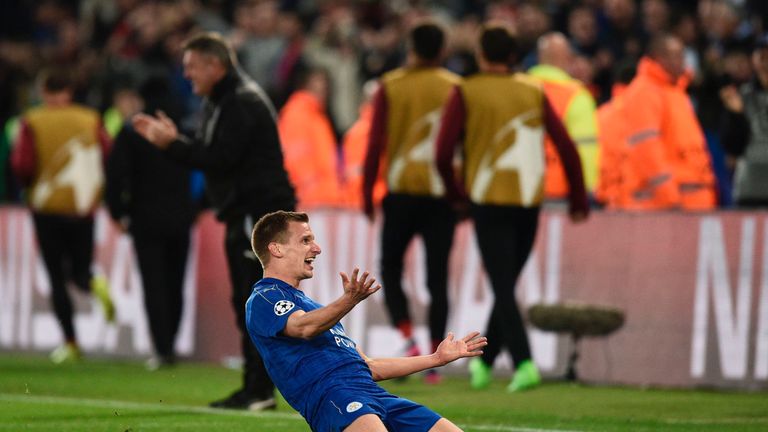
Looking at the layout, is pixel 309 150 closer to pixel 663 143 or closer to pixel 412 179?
pixel 663 143

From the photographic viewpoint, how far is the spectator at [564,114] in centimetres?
1406

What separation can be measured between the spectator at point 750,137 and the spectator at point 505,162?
204cm

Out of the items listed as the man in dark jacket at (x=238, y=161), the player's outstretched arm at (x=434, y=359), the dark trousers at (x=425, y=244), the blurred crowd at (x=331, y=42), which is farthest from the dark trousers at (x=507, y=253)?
the player's outstretched arm at (x=434, y=359)

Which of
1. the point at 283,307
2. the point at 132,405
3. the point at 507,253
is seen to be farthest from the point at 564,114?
the point at 283,307

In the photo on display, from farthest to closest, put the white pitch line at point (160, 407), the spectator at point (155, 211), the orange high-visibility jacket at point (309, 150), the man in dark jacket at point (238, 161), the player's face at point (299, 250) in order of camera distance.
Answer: the orange high-visibility jacket at point (309, 150) < the spectator at point (155, 211) < the man in dark jacket at point (238, 161) < the white pitch line at point (160, 407) < the player's face at point (299, 250)

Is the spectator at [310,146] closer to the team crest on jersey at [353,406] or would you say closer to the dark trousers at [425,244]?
the dark trousers at [425,244]

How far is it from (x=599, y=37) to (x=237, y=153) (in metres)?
7.82

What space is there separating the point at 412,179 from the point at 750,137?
2.75 meters

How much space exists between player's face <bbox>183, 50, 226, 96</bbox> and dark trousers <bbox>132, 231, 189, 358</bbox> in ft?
14.5

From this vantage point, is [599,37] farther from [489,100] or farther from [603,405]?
[603,405]

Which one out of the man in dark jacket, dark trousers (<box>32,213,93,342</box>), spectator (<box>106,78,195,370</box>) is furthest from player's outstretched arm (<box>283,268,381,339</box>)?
dark trousers (<box>32,213,93,342</box>)

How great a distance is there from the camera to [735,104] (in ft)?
A: 43.0

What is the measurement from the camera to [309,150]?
A: 711 inches

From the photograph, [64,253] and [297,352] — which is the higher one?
[297,352]
